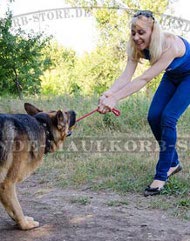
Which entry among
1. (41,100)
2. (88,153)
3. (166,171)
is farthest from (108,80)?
(166,171)

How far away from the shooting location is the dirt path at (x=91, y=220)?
3.36 metres

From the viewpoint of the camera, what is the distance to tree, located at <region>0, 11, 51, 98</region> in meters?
11.6

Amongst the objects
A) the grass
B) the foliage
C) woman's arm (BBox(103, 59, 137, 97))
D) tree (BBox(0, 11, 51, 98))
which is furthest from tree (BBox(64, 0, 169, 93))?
woman's arm (BBox(103, 59, 137, 97))

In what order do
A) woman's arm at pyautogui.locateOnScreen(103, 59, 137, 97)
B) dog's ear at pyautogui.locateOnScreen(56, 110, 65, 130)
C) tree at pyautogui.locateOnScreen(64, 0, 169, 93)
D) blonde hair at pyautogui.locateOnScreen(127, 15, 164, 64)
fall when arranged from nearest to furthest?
dog's ear at pyautogui.locateOnScreen(56, 110, 65, 130)
blonde hair at pyautogui.locateOnScreen(127, 15, 164, 64)
woman's arm at pyautogui.locateOnScreen(103, 59, 137, 97)
tree at pyautogui.locateOnScreen(64, 0, 169, 93)

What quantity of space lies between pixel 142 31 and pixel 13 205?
2197 millimetres

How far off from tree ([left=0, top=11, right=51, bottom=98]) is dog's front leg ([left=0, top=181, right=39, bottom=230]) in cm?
866

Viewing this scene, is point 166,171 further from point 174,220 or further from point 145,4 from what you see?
point 145,4

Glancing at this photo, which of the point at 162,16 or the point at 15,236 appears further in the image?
the point at 162,16

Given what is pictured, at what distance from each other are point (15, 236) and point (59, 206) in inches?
33.1

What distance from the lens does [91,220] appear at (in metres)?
3.73

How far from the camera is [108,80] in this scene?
2373 centimetres

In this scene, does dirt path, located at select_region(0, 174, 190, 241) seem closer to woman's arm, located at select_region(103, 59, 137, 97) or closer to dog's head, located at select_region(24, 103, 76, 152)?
dog's head, located at select_region(24, 103, 76, 152)

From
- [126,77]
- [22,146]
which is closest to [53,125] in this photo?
[22,146]

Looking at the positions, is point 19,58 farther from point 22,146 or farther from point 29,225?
point 29,225
